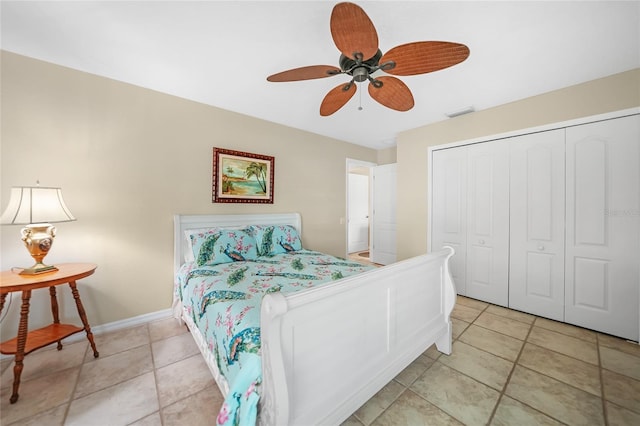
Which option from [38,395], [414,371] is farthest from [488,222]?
[38,395]

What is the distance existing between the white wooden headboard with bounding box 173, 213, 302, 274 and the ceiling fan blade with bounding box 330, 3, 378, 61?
230cm

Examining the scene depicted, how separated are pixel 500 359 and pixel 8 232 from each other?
4092 millimetres

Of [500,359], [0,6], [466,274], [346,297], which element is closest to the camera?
[346,297]

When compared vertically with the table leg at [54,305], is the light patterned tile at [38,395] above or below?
below

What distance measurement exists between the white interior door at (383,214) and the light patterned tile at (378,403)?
3.04 meters

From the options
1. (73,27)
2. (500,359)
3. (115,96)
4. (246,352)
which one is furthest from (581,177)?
(115,96)

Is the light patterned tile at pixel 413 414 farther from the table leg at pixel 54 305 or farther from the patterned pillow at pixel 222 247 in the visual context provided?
the table leg at pixel 54 305

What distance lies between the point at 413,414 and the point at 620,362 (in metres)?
1.86

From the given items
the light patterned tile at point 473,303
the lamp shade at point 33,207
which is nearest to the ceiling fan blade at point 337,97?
the lamp shade at point 33,207

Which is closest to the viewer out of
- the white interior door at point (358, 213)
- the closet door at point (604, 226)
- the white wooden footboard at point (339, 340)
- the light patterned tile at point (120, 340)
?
the white wooden footboard at point (339, 340)

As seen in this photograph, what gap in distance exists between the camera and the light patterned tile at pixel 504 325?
2301mm

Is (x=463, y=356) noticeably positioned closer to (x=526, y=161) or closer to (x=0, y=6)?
(x=526, y=161)

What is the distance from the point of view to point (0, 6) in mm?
1489

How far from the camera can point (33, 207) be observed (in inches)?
66.6
